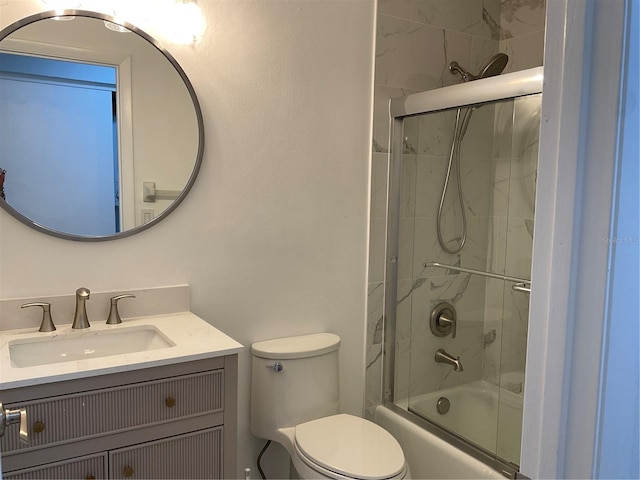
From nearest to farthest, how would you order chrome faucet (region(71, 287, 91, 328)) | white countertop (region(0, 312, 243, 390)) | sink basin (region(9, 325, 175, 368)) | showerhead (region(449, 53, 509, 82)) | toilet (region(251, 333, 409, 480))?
white countertop (region(0, 312, 243, 390))
sink basin (region(9, 325, 175, 368))
chrome faucet (region(71, 287, 91, 328))
toilet (region(251, 333, 409, 480))
showerhead (region(449, 53, 509, 82))

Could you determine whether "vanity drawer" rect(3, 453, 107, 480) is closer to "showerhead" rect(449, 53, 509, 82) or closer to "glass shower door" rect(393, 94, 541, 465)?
"glass shower door" rect(393, 94, 541, 465)

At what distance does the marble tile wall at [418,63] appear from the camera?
2.30 m

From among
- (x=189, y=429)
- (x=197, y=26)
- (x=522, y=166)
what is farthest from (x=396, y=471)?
(x=197, y=26)

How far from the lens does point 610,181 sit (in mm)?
429

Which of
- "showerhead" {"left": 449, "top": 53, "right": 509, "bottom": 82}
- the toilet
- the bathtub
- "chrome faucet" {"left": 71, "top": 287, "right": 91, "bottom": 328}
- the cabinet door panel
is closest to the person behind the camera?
the cabinet door panel

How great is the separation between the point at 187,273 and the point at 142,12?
35.8 inches

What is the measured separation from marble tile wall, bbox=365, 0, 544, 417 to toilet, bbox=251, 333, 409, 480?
1.19ft

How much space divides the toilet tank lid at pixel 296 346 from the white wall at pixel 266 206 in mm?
55

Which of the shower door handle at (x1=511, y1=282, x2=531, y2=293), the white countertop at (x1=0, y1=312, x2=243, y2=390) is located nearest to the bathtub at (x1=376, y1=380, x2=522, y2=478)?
the shower door handle at (x1=511, y1=282, x2=531, y2=293)

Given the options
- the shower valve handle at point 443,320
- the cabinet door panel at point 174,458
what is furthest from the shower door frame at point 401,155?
the cabinet door panel at point 174,458

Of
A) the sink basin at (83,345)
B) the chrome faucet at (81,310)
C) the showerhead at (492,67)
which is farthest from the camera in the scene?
the showerhead at (492,67)

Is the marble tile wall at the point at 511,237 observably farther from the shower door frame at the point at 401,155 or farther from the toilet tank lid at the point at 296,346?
the toilet tank lid at the point at 296,346

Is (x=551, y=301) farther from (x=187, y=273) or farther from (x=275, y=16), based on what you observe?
(x=275, y=16)

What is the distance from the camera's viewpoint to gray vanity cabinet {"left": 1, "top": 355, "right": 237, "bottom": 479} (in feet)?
4.25
